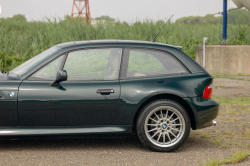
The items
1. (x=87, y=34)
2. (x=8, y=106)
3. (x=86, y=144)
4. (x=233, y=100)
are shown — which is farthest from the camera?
(x=87, y=34)

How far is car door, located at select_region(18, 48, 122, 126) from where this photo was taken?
5.09 m

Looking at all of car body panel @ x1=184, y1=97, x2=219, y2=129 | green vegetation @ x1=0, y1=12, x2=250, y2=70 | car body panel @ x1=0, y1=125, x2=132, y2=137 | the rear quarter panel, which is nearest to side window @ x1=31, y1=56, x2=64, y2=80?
car body panel @ x1=0, y1=125, x2=132, y2=137

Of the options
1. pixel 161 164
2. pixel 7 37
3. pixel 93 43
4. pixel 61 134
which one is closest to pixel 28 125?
pixel 61 134

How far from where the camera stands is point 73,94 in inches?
202

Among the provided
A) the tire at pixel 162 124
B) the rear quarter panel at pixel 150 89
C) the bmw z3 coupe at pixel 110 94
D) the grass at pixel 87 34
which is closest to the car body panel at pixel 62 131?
the bmw z3 coupe at pixel 110 94

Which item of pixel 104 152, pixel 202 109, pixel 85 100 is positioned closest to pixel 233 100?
pixel 202 109

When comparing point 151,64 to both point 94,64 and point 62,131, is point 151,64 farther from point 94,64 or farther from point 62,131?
point 62,131

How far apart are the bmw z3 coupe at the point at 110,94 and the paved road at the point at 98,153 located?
26 centimetres

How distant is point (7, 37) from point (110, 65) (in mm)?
11878

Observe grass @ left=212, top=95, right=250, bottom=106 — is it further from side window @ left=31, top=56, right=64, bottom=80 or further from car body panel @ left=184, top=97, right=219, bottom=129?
side window @ left=31, top=56, right=64, bottom=80

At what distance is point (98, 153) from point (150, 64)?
142 cm

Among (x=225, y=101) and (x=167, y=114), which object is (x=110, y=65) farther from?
(x=225, y=101)

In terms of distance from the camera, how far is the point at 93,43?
5.53 m

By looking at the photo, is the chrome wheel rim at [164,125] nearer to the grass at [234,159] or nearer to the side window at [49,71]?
the grass at [234,159]
